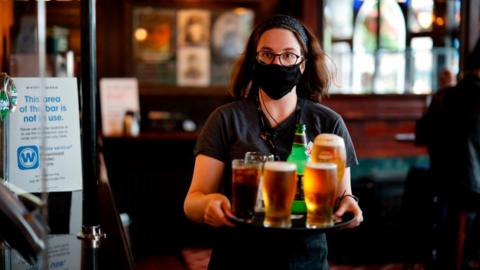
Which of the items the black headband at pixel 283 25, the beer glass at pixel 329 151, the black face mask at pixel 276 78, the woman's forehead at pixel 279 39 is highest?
the black headband at pixel 283 25

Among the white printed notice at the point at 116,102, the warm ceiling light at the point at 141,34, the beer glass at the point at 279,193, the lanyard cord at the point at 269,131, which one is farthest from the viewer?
the warm ceiling light at the point at 141,34

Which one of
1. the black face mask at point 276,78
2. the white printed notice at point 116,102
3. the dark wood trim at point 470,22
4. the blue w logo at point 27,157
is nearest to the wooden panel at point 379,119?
the dark wood trim at point 470,22

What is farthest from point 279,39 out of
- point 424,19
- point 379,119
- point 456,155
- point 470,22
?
point 424,19

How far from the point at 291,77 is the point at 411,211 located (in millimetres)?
3370

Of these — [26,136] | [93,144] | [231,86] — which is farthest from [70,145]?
[231,86]

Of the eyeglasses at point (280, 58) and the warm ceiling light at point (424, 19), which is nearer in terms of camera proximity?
the eyeglasses at point (280, 58)

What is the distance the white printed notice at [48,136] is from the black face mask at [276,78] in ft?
2.64

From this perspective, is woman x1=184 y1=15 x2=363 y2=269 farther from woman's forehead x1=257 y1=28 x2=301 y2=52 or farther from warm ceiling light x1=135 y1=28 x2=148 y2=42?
warm ceiling light x1=135 y1=28 x2=148 y2=42

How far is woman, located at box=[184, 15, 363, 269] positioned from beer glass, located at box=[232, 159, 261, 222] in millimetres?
127

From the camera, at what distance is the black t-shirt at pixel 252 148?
1.82 metres

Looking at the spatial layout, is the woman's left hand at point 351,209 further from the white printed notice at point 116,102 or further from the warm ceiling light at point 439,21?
the warm ceiling light at point 439,21

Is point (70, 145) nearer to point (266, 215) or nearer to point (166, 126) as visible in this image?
point (266, 215)

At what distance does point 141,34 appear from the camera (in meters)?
6.79

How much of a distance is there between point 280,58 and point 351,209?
47 centimetres
